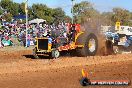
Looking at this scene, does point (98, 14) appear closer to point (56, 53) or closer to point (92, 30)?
point (92, 30)

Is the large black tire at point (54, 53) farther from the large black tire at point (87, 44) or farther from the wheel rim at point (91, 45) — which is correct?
the wheel rim at point (91, 45)

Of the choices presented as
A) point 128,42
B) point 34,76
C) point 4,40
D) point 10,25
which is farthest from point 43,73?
point 10,25

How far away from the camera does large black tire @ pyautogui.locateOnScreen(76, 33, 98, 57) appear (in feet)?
61.0

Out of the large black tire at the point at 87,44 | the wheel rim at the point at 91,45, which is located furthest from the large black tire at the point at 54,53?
the wheel rim at the point at 91,45

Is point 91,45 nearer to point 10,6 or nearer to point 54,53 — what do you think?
point 54,53

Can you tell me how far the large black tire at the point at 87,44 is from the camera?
1859 centimetres

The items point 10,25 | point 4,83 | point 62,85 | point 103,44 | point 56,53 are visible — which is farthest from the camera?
point 10,25

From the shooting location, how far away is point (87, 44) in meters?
18.8

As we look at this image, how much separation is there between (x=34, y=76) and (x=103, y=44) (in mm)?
8819

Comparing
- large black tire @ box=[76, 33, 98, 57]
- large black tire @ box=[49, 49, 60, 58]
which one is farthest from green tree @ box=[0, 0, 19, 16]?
large black tire @ box=[49, 49, 60, 58]

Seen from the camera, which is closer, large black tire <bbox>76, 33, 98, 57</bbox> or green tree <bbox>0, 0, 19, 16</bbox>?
large black tire <bbox>76, 33, 98, 57</bbox>

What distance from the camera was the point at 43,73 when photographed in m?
12.2

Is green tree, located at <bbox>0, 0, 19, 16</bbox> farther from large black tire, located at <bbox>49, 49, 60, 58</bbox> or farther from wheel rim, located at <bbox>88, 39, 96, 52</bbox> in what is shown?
large black tire, located at <bbox>49, 49, 60, 58</bbox>

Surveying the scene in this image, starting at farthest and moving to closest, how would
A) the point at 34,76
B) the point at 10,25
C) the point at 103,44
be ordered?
the point at 10,25 → the point at 103,44 → the point at 34,76
